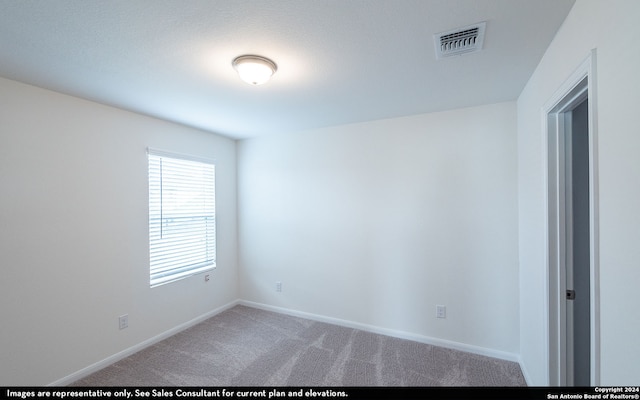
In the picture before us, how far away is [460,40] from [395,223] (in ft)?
6.49

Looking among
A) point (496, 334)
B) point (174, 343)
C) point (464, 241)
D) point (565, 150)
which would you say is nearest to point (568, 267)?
point (565, 150)

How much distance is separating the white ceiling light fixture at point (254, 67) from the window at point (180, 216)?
72.9 inches

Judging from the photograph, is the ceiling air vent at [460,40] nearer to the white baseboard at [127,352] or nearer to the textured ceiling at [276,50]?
the textured ceiling at [276,50]

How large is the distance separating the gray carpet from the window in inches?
32.7

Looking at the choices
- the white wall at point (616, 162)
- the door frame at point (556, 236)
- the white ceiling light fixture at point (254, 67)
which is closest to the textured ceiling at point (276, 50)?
the white ceiling light fixture at point (254, 67)

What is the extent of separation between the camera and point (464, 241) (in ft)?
9.34

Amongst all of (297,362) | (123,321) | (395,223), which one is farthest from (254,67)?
(123,321)

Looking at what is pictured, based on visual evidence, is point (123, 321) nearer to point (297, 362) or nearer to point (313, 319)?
point (297, 362)

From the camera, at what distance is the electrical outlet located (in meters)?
2.74

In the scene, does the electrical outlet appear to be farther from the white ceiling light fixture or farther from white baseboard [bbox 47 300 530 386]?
the white ceiling light fixture

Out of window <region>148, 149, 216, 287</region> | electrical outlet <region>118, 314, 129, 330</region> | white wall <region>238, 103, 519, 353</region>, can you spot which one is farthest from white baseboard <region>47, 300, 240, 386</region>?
white wall <region>238, 103, 519, 353</region>

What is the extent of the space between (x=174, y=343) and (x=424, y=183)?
3.35 metres

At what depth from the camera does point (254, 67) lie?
1.81 m

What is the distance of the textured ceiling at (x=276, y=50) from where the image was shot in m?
1.36
